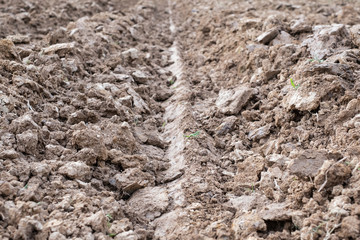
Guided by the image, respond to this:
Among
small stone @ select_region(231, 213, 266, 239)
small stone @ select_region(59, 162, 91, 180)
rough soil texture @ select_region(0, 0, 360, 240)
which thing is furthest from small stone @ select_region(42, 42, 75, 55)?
small stone @ select_region(231, 213, 266, 239)

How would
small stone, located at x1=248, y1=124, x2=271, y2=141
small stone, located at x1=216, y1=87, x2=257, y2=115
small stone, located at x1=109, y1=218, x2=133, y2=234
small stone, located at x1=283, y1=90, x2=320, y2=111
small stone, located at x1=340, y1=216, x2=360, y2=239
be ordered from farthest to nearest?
small stone, located at x1=216, y1=87, x2=257, y2=115 → small stone, located at x1=248, y1=124, x2=271, y2=141 → small stone, located at x1=283, y1=90, x2=320, y2=111 → small stone, located at x1=109, y1=218, x2=133, y2=234 → small stone, located at x1=340, y1=216, x2=360, y2=239

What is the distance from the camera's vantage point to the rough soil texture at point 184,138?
2600 millimetres

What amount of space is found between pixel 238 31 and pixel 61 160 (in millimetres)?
4471

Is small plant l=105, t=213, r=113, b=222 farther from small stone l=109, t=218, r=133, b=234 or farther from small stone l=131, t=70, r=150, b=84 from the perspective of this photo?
small stone l=131, t=70, r=150, b=84

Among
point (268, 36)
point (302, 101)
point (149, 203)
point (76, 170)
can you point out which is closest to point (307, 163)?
point (302, 101)

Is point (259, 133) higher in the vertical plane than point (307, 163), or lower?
lower

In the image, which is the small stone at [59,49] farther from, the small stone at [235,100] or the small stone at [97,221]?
the small stone at [97,221]

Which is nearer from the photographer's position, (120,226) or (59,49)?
(120,226)

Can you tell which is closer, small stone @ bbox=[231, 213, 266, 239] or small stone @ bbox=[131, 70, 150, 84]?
small stone @ bbox=[231, 213, 266, 239]

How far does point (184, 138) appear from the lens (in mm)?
3941

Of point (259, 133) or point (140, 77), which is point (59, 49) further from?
point (259, 133)

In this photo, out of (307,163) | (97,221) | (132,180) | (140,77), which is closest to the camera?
(97,221)

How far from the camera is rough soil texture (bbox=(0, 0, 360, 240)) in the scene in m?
2.60

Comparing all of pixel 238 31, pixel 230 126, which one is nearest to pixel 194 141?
pixel 230 126
